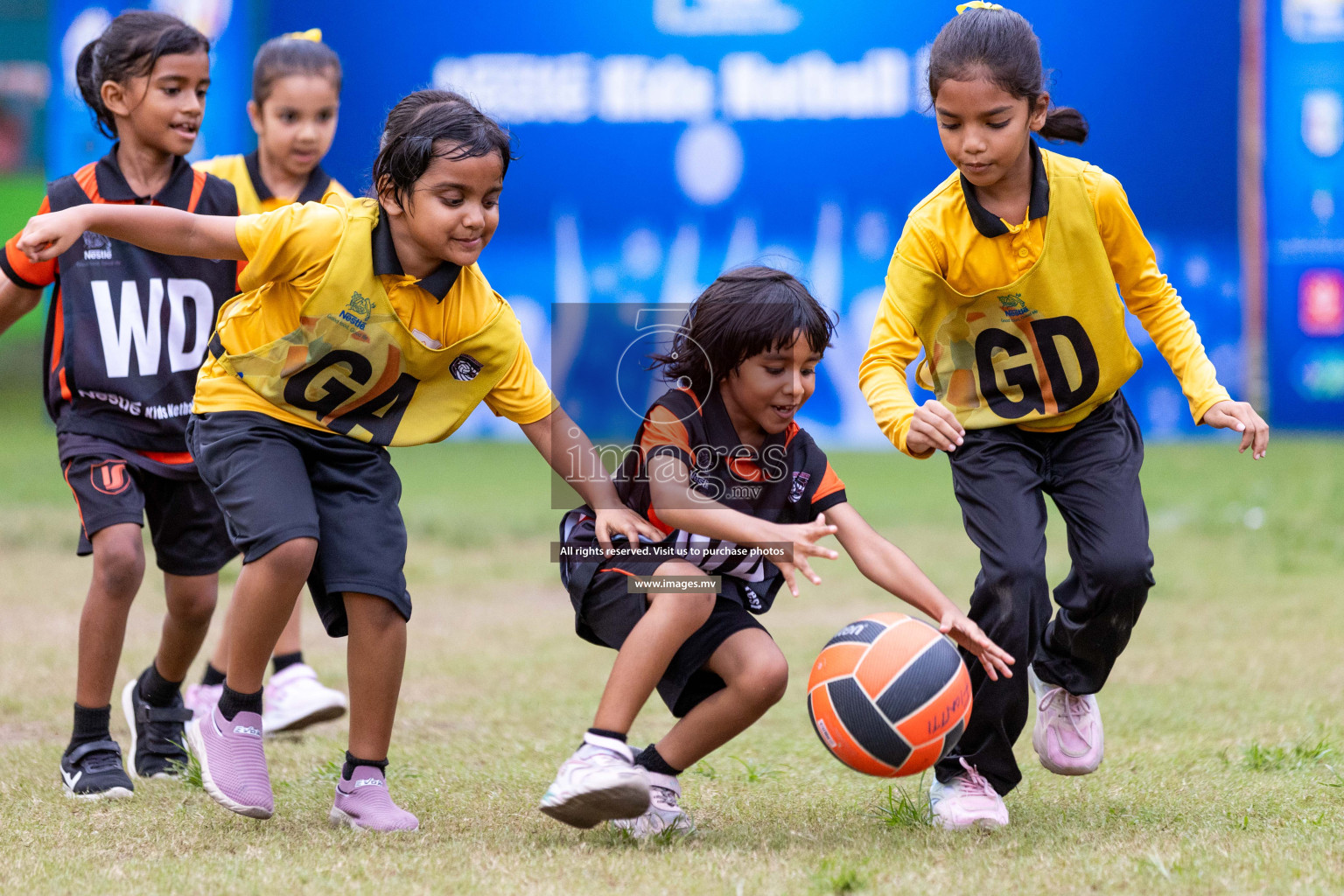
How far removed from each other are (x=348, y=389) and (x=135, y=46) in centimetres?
136

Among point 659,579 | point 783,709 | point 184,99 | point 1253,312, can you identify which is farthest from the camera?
point 1253,312

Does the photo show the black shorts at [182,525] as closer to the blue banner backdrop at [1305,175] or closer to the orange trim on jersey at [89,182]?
the orange trim on jersey at [89,182]

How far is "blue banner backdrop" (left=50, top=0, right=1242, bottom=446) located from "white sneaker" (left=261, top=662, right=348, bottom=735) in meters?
8.09

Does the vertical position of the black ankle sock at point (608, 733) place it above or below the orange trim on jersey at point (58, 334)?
below

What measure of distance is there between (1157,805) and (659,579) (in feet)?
4.11

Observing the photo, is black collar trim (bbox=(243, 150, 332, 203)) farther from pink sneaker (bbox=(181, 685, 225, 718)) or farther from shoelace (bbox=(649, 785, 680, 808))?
shoelace (bbox=(649, 785, 680, 808))

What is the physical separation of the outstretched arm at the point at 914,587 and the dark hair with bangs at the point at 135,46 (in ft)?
7.43

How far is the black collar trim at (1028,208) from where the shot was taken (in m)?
3.42

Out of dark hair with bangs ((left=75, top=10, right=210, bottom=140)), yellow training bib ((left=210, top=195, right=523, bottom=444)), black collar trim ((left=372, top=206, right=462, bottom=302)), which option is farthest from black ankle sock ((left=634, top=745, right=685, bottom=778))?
dark hair with bangs ((left=75, top=10, right=210, bottom=140))

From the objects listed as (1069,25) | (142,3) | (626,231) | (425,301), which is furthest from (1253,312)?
(425,301)

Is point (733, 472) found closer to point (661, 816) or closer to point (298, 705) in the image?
point (661, 816)

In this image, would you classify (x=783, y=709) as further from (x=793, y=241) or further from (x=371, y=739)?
(x=793, y=241)

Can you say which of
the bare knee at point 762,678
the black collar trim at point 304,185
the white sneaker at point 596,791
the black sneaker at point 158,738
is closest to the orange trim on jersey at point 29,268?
the black collar trim at point 304,185

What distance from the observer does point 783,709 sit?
200 inches
